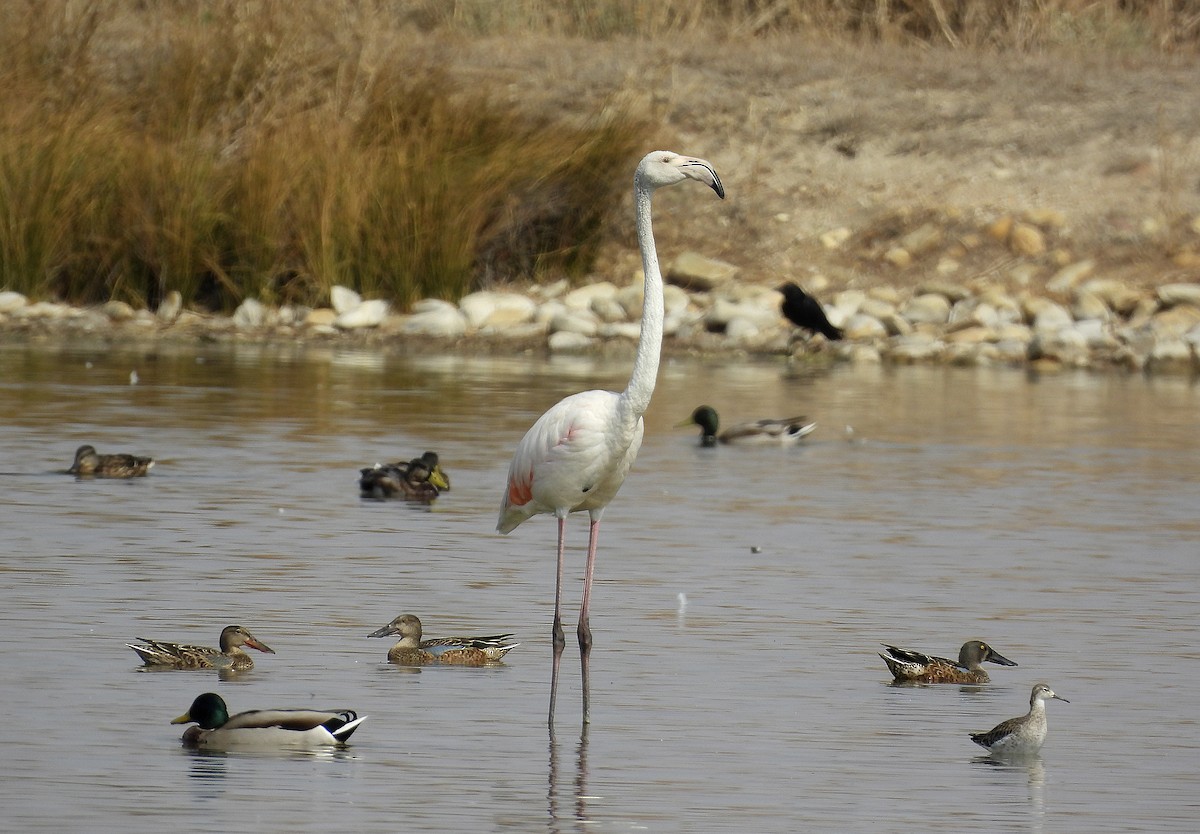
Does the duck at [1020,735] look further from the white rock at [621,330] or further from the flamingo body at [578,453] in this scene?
the white rock at [621,330]

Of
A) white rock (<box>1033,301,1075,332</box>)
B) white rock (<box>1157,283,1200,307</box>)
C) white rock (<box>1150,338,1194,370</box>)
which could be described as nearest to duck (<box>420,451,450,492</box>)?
white rock (<box>1150,338,1194,370</box>)

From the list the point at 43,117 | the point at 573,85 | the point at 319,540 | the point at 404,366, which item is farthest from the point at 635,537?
the point at 573,85

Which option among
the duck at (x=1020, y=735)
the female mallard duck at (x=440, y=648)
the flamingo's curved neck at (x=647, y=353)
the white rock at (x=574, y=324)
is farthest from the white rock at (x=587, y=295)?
the duck at (x=1020, y=735)

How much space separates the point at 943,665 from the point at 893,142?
22565 millimetres

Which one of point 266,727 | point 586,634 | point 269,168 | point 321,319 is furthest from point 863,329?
point 266,727

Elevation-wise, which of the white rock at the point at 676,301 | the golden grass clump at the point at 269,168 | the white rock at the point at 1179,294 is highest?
the golden grass clump at the point at 269,168

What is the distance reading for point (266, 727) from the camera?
778cm

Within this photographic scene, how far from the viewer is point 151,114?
2773 cm

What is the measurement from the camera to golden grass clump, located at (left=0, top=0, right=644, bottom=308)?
84.6 feet

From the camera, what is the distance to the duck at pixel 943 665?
29.9 feet

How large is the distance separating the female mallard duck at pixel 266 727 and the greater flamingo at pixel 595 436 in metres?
1.04

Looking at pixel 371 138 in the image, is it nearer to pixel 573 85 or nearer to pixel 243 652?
pixel 573 85

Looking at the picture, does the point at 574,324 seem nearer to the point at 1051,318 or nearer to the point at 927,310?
the point at 927,310

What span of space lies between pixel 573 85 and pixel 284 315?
7.39m
